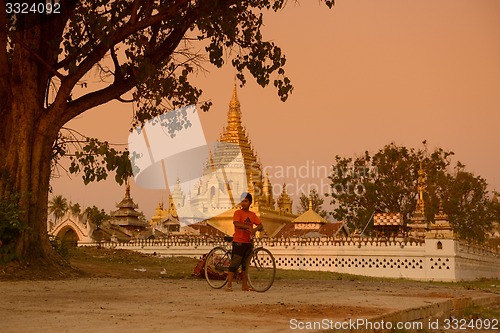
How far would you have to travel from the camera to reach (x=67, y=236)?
46750 millimetres

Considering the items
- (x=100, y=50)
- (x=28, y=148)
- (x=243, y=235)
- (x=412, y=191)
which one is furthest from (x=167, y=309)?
(x=412, y=191)

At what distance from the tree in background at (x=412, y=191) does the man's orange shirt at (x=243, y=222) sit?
38926 mm

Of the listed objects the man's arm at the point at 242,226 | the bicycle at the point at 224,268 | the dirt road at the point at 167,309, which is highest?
the man's arm at the point at 242,226

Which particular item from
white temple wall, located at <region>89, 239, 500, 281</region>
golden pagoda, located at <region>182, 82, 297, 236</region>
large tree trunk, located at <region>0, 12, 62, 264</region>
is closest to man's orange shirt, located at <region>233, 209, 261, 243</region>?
large tree trunk, located at <region>0, 12, 62, 264</region>

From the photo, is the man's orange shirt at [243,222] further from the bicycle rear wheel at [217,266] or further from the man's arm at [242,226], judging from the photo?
the bicycle rear wheel at [217,266]

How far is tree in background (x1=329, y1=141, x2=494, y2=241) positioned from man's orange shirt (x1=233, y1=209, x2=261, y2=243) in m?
38.9

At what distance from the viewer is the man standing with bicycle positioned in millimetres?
11412

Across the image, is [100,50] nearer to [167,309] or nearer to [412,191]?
[167,309]

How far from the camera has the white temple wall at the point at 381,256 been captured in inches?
A: 1152

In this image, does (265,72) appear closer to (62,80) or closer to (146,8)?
(146,8)

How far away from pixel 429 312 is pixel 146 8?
27.9ft

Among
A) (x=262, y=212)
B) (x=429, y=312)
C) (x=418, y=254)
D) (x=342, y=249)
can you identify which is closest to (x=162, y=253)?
(x=342, y=249)

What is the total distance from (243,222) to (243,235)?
0.86ft

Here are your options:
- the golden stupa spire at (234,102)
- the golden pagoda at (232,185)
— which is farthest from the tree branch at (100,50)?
the golden stupa spire at (234,102)
